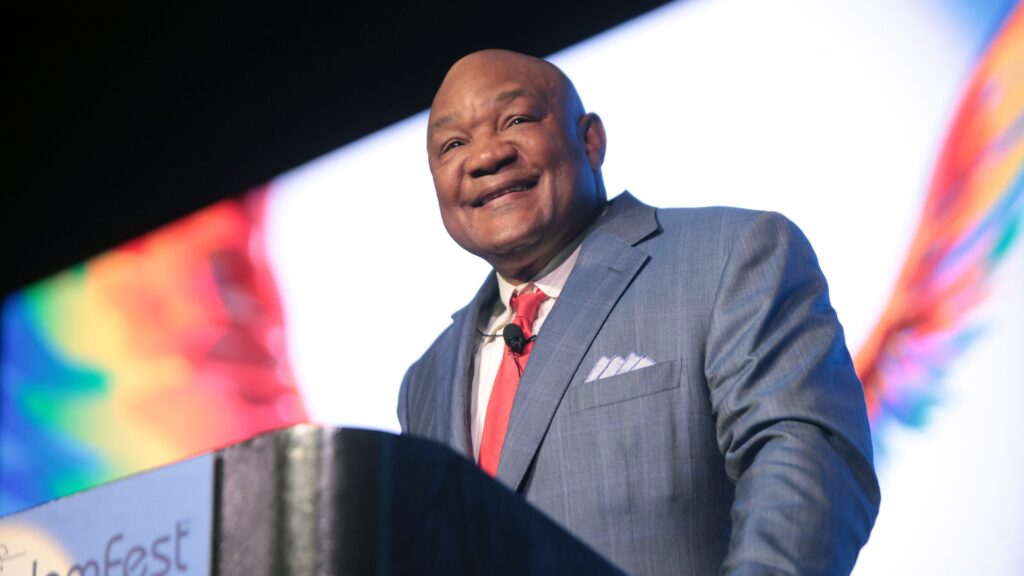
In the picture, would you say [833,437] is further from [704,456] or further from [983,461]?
[983,461]

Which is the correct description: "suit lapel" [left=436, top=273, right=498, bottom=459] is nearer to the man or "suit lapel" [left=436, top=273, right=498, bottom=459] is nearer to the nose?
the man

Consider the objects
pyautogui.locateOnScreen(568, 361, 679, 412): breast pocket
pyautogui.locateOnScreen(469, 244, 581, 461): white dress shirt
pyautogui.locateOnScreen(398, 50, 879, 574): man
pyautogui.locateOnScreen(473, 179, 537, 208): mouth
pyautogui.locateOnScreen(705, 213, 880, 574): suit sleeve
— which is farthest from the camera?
pyautogui.locateOnScreen(473, 179, 537, 208): mouth

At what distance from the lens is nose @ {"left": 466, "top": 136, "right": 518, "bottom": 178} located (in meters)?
1.85

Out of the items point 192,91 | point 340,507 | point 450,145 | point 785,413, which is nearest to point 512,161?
point 450,145

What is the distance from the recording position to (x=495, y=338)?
6.10 feet

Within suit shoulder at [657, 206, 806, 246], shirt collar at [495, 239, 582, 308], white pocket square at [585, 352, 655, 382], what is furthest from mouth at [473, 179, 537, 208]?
white pocket square at [585, 352, 655, 382]

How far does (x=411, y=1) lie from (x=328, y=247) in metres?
0.71

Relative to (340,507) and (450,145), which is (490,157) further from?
(340,507)

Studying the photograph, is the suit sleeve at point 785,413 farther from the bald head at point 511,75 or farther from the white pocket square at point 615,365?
the bald head at point 511,75

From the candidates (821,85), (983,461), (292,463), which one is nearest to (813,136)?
(821,85)

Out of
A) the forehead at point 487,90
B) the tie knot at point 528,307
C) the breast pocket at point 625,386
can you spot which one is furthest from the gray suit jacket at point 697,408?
the forehead at point 487,90

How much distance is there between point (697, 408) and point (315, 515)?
767 millimetres

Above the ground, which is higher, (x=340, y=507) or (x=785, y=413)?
(x=785, y=413)

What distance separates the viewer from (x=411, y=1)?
3.23 meters
